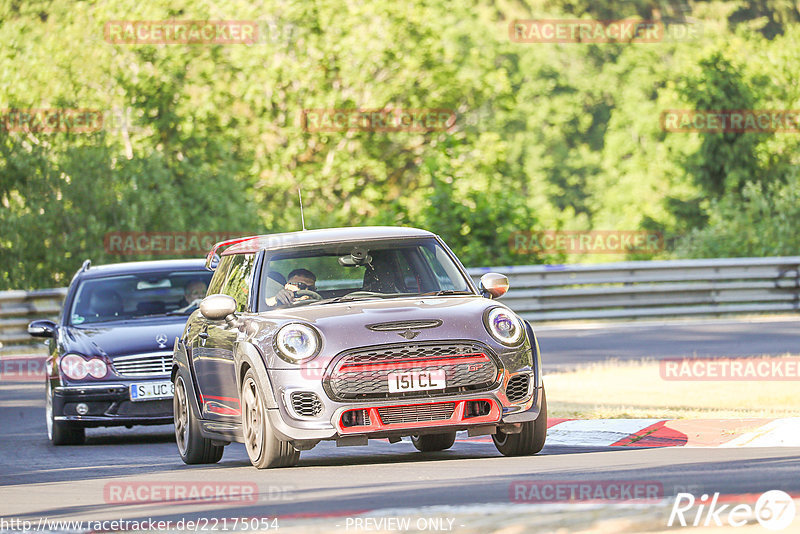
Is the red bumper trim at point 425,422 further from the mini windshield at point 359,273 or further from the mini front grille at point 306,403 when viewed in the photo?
the mini windshield at point 359,273

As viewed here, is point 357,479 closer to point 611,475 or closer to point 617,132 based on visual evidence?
point 611,475

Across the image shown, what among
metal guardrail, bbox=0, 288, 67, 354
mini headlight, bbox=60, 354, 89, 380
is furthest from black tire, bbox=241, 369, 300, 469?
metal guardrail, bbox=0, 288, 67, 354

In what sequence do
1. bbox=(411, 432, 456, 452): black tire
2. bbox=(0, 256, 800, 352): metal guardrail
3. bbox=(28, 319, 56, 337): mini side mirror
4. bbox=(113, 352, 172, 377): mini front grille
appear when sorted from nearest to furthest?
bbox=(411, 432, 456, 452): black tire < bbox=(113, 352, 172, 377): mini front grille < bbox=(28, 319, 56, 337): mini side mirror < bbox=(0, 256, 800, 352): metal guardrail

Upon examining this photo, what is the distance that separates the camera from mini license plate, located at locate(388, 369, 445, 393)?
9.14 metres

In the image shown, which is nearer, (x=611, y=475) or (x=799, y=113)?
(x=611, y=475)

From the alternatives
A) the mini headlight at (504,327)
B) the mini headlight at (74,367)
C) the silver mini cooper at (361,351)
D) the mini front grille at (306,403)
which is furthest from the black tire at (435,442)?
the mini headlight at (74,367)

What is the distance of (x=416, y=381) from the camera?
916 cm

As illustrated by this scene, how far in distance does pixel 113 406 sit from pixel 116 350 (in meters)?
0.48

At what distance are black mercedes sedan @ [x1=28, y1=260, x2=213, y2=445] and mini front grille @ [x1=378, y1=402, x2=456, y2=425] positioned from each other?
400 cm

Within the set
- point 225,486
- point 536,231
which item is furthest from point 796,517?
point 536,231

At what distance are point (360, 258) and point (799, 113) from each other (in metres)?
31.9

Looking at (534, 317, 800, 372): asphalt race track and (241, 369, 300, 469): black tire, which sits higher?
(241, 369, 300, 469): black tire

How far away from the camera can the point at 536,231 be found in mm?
30234

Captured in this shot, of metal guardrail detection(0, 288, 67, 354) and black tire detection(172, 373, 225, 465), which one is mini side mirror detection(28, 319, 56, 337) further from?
metal guardrail detection(0, 288, 67, 354)
